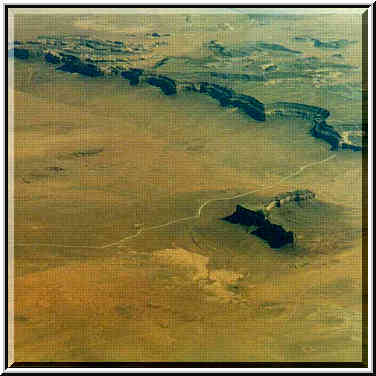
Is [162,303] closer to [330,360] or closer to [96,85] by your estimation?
[330,360]

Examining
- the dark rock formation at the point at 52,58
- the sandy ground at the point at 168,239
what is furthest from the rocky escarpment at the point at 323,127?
the dark rock formation at the point at 52,58

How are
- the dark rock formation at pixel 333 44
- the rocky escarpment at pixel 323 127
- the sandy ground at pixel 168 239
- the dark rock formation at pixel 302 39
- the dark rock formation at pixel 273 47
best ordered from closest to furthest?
the sandy ground at pixel 168 239, the rocky escarpment at pixel 323 127, the dark rock formation at pixel 273 47, the dark rock formation at pixel 333 44, the dark rock formation at pixel 302 39

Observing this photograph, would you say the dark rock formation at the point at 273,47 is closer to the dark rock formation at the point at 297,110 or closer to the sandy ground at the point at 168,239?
the sandy ground at the point at 168,239

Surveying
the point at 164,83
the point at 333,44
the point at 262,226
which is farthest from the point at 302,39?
the point at 262,226

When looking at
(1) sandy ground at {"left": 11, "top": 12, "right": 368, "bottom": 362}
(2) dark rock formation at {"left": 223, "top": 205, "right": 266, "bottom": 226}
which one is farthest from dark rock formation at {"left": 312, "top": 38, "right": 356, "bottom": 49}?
(2) dark rock formation at {"left": 223, "top": 205, "right": 266, "bottom": 226}

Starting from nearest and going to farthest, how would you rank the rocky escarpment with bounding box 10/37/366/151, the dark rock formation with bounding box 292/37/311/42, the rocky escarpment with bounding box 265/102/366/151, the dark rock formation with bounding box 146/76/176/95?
the rocky escarpment with bounding box 265/102/366/151, the rocky escarpment with bounding box 10/37/366/151, the dark rock formation with bounding box 146/76/176/95, the dark rock formation with bounding box 292/37/311/42

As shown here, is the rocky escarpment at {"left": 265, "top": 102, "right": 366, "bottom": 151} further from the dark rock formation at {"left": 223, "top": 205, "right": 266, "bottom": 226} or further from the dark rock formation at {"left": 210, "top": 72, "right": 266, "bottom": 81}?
the dark rock formation at {"left": 223, "top": 205, "right": 266, "bottom": 226}
